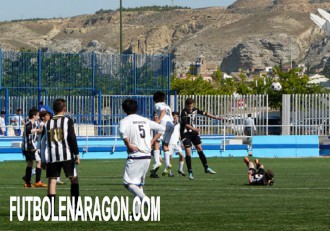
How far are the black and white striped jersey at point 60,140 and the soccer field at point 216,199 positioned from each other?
1.15 m

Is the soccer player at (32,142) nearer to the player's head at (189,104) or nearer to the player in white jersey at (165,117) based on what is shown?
the player in white jersey at (165,117)

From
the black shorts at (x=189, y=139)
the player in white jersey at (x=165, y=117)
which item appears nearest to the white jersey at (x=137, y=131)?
the player in white jersey at (x=165, y=117)

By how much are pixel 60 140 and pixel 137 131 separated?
44.8 inches

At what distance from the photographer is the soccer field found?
15945 mm

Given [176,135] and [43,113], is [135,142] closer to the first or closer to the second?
[43,113]

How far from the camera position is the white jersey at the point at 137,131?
1727 cm

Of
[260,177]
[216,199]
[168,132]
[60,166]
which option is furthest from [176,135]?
[60,166]

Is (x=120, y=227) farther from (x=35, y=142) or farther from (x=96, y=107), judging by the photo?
(x=96, y=107)

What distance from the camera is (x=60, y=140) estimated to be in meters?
17.2

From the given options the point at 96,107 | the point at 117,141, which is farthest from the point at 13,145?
the point at 96,107

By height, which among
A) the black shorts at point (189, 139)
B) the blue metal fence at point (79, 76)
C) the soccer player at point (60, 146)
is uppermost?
the blue metal fence at point (79, 76)

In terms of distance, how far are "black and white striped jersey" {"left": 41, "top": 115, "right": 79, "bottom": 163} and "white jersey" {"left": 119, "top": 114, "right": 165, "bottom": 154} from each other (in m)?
0.73

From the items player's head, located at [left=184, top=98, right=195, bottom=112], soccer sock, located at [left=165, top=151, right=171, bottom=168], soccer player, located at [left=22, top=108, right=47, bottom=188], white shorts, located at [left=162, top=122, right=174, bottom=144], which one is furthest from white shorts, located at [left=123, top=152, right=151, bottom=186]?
soccer sock, located at [left=165, top=151, right=171, bottom=168]

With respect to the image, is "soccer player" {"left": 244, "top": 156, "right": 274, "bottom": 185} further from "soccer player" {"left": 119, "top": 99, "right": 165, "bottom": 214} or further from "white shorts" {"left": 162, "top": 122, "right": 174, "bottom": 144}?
"soccer player" {"left": 119, "top": 99, "right": 165, "bottom": 214}
